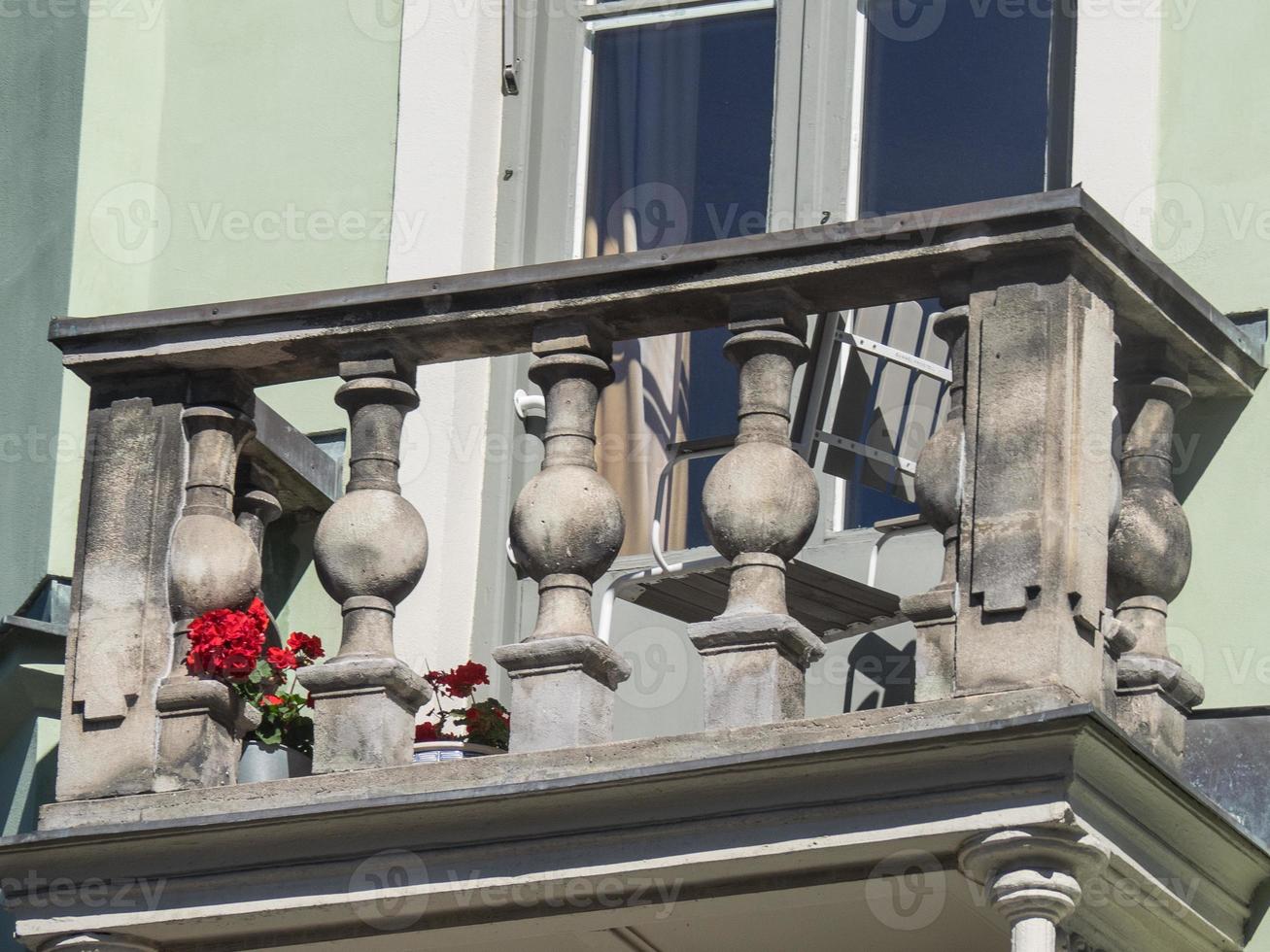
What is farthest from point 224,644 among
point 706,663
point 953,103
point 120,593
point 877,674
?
point 953,103

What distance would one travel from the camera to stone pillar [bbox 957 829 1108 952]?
575 cm

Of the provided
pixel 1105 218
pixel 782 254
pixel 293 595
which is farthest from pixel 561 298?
pixel 293 595

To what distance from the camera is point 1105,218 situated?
6.12 metres

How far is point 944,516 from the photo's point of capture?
612 cm

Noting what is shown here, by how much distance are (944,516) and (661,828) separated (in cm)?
85

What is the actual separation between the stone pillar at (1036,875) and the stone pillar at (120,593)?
6.25ft

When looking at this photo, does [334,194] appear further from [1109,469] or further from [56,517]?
[1109,469]

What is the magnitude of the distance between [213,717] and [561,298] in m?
1.19

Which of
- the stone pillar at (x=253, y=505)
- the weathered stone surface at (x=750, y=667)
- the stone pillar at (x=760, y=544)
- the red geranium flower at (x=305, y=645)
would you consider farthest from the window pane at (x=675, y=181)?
the weathered stone surface at (x=750, y=667)

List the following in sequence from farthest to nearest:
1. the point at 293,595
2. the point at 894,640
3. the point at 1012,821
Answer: the point at 293,595 < the point at 894,640 < the point at 1012,821

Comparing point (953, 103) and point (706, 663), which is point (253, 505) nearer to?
point (706, 663)

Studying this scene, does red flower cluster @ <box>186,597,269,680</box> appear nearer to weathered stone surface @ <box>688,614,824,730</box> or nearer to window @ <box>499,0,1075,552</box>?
weathered stone surface @ <box>688,614,824,730</box>

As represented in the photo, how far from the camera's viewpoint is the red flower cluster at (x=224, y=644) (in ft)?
21.5

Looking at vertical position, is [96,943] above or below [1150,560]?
below
